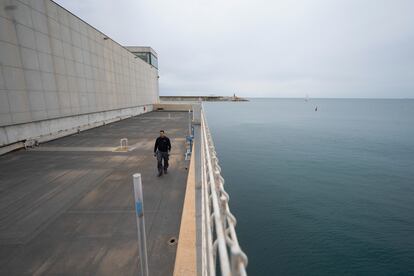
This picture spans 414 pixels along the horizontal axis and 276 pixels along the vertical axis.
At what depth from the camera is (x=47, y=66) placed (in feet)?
52.7

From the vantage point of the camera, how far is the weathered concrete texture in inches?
168

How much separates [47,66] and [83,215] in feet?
51.7

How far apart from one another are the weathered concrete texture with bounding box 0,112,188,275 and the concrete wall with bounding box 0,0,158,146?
456 cm

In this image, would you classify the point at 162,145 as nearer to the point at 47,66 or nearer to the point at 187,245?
the point at 187,245

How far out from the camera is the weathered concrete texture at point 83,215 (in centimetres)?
427

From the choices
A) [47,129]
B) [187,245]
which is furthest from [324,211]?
[47,129]

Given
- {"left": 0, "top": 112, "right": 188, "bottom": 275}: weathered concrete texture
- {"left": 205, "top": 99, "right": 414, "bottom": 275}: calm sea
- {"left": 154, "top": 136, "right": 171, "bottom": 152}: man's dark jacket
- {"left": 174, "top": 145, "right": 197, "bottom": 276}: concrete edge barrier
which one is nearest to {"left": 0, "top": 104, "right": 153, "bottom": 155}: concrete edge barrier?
{"left": 0, "top": 112, "right": 188, "bottom": 275}: weathered concrete texture

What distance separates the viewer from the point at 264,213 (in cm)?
1365

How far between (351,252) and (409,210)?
7.59m

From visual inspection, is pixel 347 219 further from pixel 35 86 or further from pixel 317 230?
pixel 35 86

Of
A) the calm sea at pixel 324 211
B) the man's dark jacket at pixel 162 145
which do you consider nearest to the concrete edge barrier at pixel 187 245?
the man's dark jacket at pixel 162 145

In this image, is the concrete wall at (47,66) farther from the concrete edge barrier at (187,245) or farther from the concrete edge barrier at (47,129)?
the concrete edge barrier at (187,245)

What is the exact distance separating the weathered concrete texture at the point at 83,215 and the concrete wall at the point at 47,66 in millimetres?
4556

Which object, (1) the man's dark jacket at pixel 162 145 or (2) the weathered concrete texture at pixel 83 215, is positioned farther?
(1) the man's dark jacket at pixel 162 145
